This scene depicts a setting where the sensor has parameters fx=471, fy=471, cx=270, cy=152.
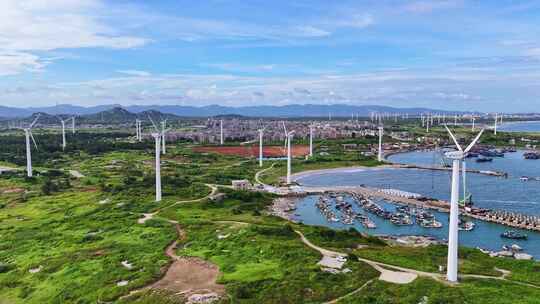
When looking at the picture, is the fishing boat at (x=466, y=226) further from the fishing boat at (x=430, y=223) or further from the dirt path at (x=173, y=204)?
the dirt path at (x=173, y=204)

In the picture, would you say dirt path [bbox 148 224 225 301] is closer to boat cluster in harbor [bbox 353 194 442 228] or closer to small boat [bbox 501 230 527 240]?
boat cluster in harbor [bbox 353 194 442 228]

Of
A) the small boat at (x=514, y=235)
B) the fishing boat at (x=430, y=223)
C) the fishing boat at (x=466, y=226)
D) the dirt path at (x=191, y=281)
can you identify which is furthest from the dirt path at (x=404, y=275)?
the fishing boat at (x=430, y=223)

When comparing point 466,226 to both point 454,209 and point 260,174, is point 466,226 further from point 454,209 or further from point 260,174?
point 260,174

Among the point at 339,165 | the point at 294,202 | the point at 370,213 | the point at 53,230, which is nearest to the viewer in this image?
the point at 53,230

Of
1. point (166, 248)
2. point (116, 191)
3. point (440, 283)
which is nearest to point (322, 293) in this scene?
point (440, 283)

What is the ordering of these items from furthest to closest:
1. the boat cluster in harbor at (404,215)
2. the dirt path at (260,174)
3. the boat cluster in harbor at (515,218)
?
the dirt path at (260,174) < the boat cluster in harbor at (404,215) < the boat cluster in harbor at (515,218)

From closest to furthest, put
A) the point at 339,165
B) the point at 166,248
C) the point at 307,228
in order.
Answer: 1. the point at 166,248
2. the point at 307,228
3. the point at 339,165

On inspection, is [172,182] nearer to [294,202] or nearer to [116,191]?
[116,191]
